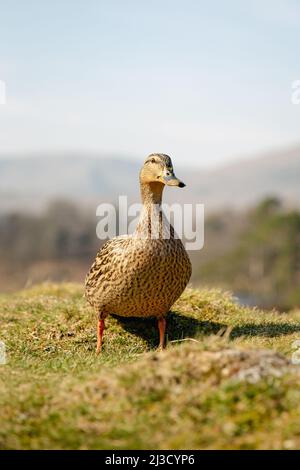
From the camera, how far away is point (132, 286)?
8.52 m

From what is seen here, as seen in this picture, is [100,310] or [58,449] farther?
[100,310]

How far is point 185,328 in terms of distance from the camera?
33.5ft

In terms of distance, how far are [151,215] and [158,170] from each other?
0.58 meters

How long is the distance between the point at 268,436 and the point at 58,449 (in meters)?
1.50

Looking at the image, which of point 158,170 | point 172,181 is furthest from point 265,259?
point 172,181

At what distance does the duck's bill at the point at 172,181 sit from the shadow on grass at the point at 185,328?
2.37 metres

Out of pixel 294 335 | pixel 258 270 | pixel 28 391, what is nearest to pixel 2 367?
pixel 28 391

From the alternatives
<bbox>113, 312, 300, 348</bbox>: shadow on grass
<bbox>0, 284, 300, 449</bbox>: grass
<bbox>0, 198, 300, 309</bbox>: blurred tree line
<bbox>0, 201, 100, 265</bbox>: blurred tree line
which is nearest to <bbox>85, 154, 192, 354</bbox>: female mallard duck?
<bbox>113, 312, 300, 348</bbox>: shadow on grass

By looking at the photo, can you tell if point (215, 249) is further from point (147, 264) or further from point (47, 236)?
point (147, 264)

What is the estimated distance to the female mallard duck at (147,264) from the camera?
27.8ft

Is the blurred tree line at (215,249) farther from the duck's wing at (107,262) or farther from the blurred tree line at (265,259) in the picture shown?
the duck's wing at (107,262)

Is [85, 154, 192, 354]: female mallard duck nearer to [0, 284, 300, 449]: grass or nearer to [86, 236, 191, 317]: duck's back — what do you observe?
[86, 236, 191, 317]: duck's back
